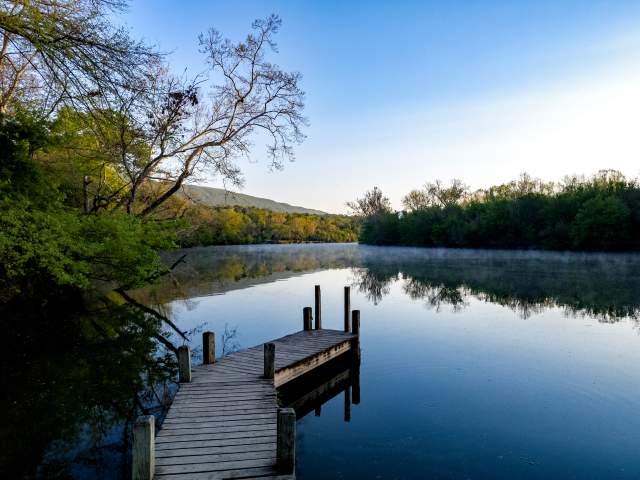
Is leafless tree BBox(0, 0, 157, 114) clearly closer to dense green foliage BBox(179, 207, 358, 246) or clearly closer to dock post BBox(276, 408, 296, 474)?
dock post BBox(276, 408, 296, 474)

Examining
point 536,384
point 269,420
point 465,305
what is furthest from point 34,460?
point 465,305

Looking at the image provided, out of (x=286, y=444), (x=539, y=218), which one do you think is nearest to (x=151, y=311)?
(x=286, y=444)

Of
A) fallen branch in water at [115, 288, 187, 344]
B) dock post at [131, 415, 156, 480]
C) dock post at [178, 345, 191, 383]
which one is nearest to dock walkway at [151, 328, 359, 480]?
dock post at [178, 345, 191, 383]

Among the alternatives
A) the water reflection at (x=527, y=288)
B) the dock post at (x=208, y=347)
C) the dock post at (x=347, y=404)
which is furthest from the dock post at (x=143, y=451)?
the water reflection at (x=527, y=288)

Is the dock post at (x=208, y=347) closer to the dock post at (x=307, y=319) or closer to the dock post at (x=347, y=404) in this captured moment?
the dock post at (x=347, y=404)

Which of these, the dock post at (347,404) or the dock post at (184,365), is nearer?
the dock post at (184,365)

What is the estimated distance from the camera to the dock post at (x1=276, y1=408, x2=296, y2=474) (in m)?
5.11

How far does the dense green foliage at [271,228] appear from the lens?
98.3m

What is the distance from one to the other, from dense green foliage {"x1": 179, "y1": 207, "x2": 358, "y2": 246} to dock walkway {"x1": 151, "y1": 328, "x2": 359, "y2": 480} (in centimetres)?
7132

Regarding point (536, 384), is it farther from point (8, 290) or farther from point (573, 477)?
point (8, 290)

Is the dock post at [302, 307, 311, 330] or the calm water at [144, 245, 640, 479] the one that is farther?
the dock post at [302, 307, 311, 330]

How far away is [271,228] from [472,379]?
345ft

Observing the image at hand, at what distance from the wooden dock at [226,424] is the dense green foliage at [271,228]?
233 ft

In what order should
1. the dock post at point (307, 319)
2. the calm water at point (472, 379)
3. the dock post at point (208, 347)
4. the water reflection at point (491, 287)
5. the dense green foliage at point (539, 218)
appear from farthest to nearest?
the dense green foliage at point (539, 218) → the water reflection at point (491, 287) → the dock post at point (307, 319) → the dock post at point (208, 347) → the calm water at point (472, 379)
